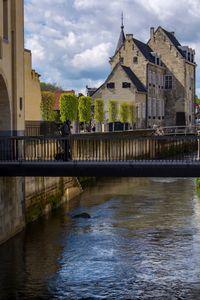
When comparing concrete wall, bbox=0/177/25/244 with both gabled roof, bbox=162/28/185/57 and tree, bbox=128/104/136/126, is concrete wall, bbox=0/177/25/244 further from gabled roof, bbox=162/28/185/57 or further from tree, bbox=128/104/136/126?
gabled roof, bbox=162/28/185/57

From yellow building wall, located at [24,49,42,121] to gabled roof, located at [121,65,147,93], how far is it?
2928cm

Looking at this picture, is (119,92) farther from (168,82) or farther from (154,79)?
(168,82)

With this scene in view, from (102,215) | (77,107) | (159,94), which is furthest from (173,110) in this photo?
(102,215)

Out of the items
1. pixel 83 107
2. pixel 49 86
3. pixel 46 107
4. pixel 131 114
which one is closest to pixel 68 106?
pixel 83 107

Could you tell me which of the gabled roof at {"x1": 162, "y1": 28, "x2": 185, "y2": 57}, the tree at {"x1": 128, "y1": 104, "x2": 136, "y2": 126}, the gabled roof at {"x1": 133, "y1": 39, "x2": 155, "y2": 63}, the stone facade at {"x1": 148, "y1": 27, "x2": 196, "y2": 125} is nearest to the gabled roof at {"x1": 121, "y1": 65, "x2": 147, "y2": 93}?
the gabled roof at {"x1": 133, "y1": 39, "x2": 155, "y2": 63}

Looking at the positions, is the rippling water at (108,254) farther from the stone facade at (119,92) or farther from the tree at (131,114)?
the stone facade at (119,92)

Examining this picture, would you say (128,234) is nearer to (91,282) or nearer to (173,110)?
(91,282)

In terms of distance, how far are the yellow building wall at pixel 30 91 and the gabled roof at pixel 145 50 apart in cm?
3389

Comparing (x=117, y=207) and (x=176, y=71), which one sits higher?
(x=176, y=71)

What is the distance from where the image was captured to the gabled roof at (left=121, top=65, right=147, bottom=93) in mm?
70838

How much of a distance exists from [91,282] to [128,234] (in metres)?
7.02

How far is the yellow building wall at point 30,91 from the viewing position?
3978 cm

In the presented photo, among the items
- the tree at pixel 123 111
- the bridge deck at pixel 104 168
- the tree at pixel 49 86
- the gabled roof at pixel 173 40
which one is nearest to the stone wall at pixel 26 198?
the bridge deck at pixel 104 168

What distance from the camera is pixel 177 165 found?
19.7m
